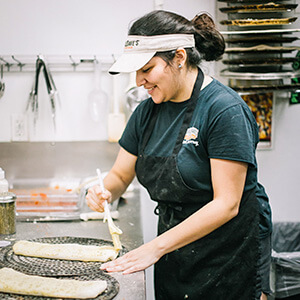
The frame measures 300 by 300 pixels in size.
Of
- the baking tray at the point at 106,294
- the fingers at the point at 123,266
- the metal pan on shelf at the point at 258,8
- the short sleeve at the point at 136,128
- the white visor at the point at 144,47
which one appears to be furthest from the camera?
the metal pan on shelf at the point at 258,8

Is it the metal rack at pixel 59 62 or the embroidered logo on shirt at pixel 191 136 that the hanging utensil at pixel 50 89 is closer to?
the metal rack at pixel 59 62

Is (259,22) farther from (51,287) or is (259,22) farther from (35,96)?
(51,287)

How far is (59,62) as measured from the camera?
8.64 ft

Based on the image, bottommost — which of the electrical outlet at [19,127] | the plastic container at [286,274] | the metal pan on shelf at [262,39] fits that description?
the plastic container at [286,274]

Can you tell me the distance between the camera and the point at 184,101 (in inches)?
64.6

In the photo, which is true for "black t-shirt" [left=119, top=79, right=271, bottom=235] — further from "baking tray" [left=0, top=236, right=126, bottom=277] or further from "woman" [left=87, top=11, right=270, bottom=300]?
"baking tray" [left=0, top=236, right=126, bottom=277]

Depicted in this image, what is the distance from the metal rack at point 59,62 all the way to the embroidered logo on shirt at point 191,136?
1188 mm

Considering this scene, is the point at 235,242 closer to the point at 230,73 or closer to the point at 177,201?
the point at 177,201

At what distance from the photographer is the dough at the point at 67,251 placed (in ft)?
5.03

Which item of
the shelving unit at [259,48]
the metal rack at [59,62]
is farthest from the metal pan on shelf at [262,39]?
the metal rack at [59,62]

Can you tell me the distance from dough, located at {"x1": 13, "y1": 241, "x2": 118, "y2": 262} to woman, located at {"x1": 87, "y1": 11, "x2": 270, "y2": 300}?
79 millimetres

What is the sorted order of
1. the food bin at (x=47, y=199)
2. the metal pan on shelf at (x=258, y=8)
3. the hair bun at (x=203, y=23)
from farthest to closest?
the metal pan on shelf at (x=258, y=8)
the food bin at (x=47, y=199)
the hair bun at (x=203, y=23)

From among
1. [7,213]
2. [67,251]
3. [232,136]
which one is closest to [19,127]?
[7,213]

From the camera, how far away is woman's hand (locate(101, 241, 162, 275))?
1414 millimetres
